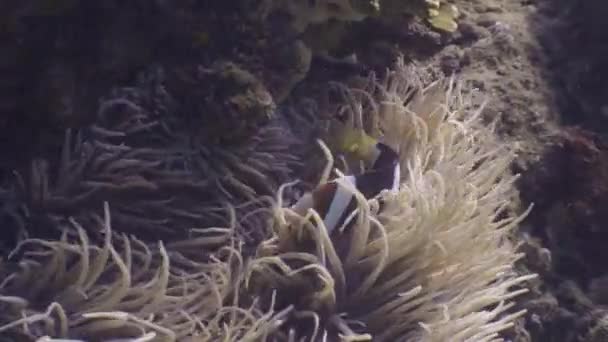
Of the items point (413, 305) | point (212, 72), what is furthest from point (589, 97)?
point (212, 72)

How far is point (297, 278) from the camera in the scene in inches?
89.4

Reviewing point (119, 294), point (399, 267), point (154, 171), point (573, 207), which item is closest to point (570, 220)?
point (573, 207)

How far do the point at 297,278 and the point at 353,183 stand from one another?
1.23 ft

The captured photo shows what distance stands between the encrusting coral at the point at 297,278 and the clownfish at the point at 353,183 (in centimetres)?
5

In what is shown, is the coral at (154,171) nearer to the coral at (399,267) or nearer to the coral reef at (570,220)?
the coral at (399,267)

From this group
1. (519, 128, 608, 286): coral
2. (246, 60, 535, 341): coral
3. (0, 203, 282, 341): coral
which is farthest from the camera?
(519, 128, 608, 286): coral

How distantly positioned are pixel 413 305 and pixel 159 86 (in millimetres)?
1138

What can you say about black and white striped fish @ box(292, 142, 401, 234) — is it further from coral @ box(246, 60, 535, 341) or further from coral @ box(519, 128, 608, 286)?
coral @ box(519, 128, 608, 286)

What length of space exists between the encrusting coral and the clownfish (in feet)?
0.17

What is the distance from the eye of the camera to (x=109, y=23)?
2.34 meters

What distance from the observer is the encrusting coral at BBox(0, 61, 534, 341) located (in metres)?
2.00

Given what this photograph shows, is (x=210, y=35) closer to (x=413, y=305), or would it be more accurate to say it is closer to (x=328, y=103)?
(x=328, y=103)

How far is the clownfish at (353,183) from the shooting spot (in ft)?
7.63

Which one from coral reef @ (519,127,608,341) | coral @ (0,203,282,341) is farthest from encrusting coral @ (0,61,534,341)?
coral reef @ (519,127,608,341)
